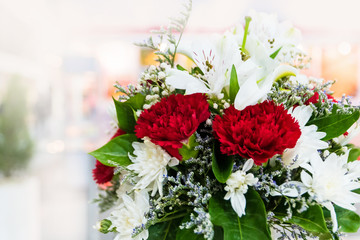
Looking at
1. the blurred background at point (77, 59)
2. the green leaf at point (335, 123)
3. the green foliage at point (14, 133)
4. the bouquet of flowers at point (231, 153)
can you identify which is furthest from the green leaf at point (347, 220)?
the green foliage at point (14, 133)

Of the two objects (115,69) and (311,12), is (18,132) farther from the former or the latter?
(311,12)

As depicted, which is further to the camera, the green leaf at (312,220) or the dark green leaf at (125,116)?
the dark green leaf at (125,116)

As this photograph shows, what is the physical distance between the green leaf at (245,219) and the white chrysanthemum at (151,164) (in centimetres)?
8

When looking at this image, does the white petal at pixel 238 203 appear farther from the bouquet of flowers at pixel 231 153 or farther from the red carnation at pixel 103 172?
the red carnation at pixel 103 172

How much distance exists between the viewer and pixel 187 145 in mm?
475

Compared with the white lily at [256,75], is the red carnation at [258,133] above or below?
below

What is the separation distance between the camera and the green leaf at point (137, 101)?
0.56 meters

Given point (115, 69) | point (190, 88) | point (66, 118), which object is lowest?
point (66, 118)

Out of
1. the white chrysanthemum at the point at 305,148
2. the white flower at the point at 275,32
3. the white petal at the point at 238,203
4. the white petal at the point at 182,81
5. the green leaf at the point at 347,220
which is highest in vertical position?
the white flower at the point at 275,32

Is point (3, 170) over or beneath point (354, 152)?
beneath

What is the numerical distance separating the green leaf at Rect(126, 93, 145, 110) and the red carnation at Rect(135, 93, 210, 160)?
58mm

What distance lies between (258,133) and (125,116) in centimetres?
23

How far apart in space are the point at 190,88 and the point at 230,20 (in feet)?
15.2

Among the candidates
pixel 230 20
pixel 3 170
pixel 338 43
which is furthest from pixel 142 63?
pixel 338 43
